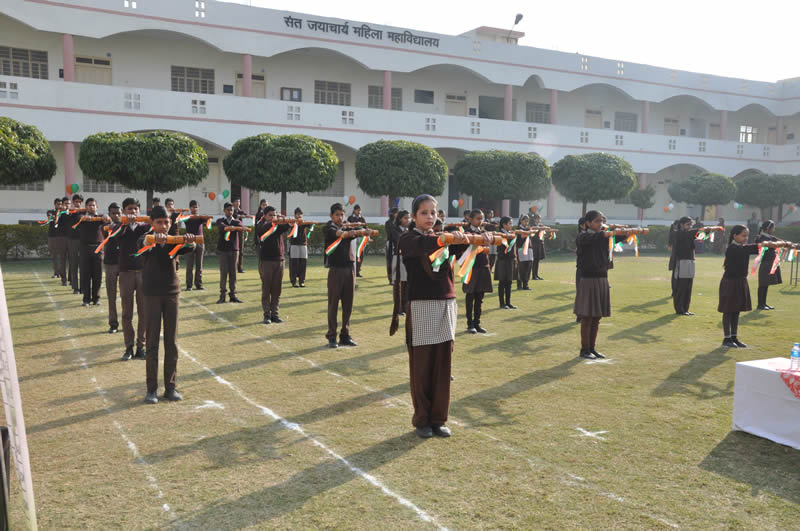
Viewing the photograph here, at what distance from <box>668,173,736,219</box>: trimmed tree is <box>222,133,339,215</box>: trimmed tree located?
21.1 metres

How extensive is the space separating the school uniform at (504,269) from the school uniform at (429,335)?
6.12 m

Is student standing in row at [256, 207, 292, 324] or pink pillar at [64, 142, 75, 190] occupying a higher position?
pink pillar at [64, 142, 75, 190]

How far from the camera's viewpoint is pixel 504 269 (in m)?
11.9

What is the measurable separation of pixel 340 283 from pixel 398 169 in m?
14.8

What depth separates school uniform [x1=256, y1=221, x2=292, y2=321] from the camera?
1026 cm

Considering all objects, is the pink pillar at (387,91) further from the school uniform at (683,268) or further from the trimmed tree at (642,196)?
the school uniform at (683,268)

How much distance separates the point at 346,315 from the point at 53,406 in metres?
3.74

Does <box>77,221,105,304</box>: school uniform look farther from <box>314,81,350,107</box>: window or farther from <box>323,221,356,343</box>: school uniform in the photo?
<box>314,81,350,107</box>: window

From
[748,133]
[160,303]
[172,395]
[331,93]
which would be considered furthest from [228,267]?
[748,133]

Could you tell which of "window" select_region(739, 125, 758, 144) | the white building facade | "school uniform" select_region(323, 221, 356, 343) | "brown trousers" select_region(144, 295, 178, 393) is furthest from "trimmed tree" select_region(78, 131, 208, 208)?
"window" select_region(739, 125, 758, 144)

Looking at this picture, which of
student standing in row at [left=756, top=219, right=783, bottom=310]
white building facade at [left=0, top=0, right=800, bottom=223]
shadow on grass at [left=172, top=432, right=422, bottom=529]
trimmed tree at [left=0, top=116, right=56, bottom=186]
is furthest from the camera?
white building facade at [left=0, top=0, right=800, bottom=223]

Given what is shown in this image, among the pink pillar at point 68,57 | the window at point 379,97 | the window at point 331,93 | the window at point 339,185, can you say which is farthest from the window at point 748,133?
the pink pillar at point 68,57

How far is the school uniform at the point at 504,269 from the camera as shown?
1163 centimetres

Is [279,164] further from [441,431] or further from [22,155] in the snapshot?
[441,431]
